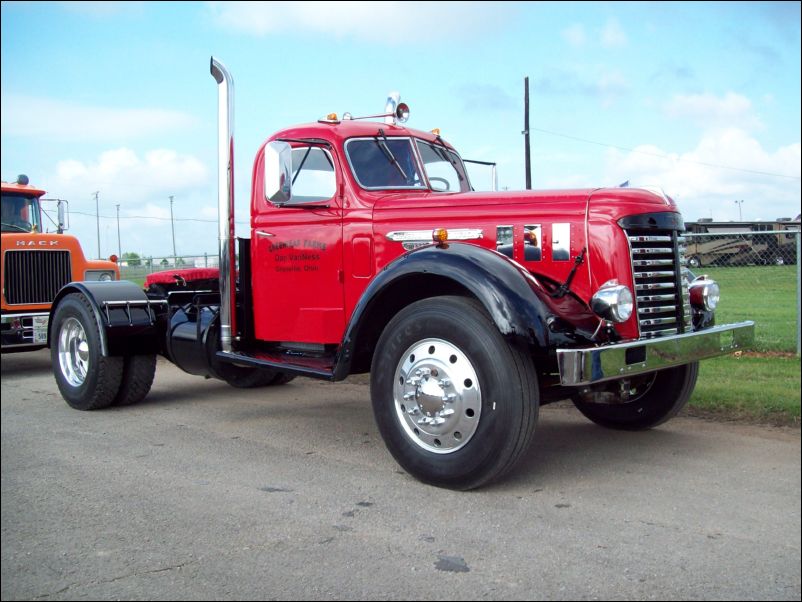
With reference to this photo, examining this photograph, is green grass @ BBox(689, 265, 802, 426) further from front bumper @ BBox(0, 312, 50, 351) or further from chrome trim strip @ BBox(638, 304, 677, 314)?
front bumper @ BBox(0, 312, 50, 351)

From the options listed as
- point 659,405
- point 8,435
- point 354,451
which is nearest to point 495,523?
point 354,451

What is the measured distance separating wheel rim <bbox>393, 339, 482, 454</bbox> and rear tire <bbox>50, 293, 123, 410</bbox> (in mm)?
3219

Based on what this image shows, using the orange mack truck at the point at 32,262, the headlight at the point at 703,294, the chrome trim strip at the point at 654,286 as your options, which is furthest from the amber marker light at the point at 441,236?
the orange mack truck at the point at 32,262

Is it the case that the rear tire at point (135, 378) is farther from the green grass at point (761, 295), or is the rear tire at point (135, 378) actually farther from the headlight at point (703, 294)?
the green grass at point (761, 295)

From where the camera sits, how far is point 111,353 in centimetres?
663

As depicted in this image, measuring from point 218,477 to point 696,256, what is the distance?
532 cm

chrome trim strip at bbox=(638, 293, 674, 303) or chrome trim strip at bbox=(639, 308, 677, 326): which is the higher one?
chrome trim strip at bbox=(638, 293, 674, 303)

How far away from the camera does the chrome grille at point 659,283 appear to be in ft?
14.9

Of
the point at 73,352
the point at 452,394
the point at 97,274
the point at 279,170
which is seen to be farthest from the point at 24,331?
the point at 452,394

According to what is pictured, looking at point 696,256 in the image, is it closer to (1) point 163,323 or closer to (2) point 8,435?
(1) point 163,323

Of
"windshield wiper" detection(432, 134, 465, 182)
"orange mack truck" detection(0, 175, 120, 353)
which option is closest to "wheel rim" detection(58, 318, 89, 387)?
"orange mack truck" detection(0, 175, 120, 353)

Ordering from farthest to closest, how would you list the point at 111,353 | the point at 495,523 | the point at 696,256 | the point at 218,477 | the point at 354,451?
the point at 696,256 → the point at 111,353 → the point at 354,451 → the point at 218,477 → the point at 495,523

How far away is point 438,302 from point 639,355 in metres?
1.14

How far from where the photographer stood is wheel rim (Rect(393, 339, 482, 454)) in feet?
14.1
